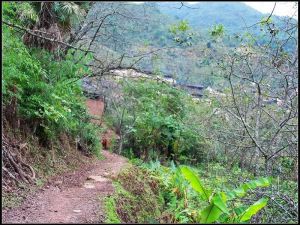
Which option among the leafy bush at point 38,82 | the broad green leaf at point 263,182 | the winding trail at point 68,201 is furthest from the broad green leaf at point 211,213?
the leafy bush at point 38,82

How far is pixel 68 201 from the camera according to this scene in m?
7.33

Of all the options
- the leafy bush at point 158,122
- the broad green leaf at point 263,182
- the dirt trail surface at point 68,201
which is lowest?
the leafy bush at point 158,122

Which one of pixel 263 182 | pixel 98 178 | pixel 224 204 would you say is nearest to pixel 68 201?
pixel 98 178

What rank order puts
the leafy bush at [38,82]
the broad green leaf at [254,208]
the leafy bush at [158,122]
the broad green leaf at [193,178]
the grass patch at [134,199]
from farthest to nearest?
the leafy bush at [158,122] → the leafy bush at [38,82] → the grass patch at [134,199] → the broad green leaf at [193,178] → the broad green leaf at [254,208]

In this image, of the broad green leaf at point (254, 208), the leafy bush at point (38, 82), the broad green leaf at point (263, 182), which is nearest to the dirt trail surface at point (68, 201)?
the leafy bush at point (38, 82)

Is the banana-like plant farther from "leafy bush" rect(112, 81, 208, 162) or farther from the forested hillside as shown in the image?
"leafy bush" rect(112, 81, 208, 162)

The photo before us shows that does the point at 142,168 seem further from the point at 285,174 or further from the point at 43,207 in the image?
the point at 43,207

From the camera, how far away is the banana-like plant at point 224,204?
550 centimetres

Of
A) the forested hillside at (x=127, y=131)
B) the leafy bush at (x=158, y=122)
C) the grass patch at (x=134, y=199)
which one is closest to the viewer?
the forested hillside at (x=127, y=131)

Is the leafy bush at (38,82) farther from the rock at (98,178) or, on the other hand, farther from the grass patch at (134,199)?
the grass patch at (134,199)

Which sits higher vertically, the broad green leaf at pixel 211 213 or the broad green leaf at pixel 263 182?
the broad green leaf at pixel 263 182

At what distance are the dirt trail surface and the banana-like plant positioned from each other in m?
1.63

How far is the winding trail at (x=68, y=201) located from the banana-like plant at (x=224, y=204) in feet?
5.29

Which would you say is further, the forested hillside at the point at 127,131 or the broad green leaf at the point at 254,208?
the forested hillside at the point at 127,131
